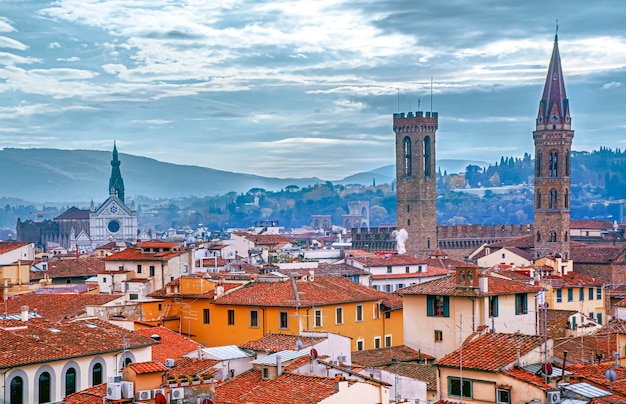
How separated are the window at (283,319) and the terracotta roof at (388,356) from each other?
3432 mm

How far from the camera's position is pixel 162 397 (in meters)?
15.3

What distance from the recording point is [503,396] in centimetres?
1762

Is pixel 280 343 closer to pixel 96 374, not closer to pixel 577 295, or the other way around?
pixel 96 374

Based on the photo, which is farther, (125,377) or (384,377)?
(384,377)

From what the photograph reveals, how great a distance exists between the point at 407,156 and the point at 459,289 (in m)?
94.8

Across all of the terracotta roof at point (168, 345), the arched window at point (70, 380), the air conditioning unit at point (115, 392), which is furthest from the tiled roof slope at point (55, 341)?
the air conditioning unit at point (115, 392)

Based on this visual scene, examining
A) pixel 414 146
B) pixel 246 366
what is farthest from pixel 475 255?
pixel 246 366

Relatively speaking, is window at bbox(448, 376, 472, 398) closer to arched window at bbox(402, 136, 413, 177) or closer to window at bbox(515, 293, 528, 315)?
window at bbox(515, 293, 528, 315)

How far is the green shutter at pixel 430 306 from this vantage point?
28.3m

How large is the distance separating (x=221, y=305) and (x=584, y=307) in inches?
683

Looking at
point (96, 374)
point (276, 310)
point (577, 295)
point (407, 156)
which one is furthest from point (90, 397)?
point (407, 156)

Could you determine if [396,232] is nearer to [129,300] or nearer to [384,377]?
[129,300]

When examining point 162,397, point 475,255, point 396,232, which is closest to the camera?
point 162,397

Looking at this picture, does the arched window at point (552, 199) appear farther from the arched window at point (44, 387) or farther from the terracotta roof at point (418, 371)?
the arched window at point (44, 387)
